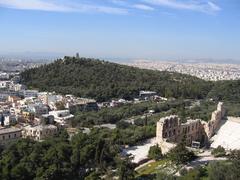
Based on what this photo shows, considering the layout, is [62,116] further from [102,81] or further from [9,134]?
[102,81]

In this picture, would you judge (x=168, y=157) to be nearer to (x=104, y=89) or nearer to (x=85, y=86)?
(x=104, y=89)

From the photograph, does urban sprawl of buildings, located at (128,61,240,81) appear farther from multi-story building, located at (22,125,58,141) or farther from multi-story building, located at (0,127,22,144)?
multi-story building, located at (0,127,22,144)

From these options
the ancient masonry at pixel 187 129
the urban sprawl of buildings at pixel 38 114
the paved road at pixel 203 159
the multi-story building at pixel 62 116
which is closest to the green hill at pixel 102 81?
the urban sprawl of buildings at pixel 38 114

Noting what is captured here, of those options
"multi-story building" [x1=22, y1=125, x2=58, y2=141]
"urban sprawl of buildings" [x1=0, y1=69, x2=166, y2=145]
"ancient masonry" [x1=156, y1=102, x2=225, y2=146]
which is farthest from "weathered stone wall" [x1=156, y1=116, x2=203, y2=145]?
"multi-story building" [x1=22, y1=125, x2=58, y2=141]

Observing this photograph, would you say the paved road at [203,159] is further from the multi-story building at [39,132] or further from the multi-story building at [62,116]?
the multi-story building at [62,116]

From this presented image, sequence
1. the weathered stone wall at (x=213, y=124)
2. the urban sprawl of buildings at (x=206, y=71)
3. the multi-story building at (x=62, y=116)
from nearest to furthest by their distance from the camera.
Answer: the weathered stone wall at (x=213, y=124), the multi-story building at (x=62, y=116), the urban sprawl of buildings at (x=206, y=71)
